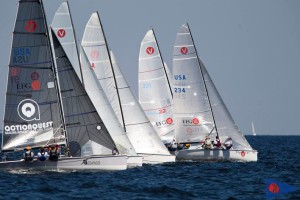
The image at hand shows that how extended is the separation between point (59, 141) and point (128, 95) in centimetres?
867

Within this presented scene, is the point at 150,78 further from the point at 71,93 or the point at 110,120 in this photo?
the point at 71,93

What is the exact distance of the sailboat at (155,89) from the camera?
50969 mm

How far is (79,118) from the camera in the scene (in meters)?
37.6

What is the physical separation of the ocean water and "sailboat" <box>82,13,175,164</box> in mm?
2538

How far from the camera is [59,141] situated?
37688 mm

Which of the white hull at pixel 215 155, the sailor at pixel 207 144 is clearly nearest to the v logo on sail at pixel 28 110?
the white hull at pixel 215 155

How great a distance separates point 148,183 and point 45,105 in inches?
288

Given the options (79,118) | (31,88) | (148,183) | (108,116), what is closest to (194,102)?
(108,116)

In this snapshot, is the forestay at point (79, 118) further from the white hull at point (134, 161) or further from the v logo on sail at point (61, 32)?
the v logo on sail at point (61, 32)

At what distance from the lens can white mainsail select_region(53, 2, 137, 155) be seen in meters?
40.7

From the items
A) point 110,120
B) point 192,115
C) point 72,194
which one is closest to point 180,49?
point 192,115

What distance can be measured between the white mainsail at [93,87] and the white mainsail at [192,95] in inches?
319

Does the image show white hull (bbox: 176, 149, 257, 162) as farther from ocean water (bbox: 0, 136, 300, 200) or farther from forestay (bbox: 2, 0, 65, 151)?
forestay (bbox: 2, 0, 65, 151)

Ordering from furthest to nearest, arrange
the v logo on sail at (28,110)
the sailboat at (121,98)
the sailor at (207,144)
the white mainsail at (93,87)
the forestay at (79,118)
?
the sailor at (207,144) < the sailboat at (121,98) < the white mainsail at (93,87) < the forestay at (79,118) < the v logo on sail at (28,110)
